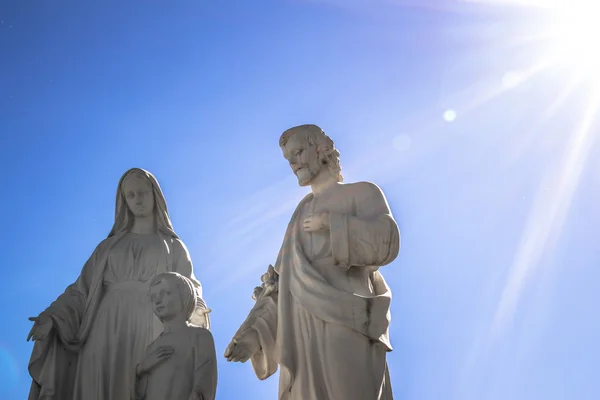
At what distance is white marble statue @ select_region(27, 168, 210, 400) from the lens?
32.4 ft

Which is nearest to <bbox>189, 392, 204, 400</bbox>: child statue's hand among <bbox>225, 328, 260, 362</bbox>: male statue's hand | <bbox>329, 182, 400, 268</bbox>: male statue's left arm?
<bbox>225, 328, 260, 362</bbox>: male statue's hand

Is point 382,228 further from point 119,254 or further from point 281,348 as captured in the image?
point 119,254

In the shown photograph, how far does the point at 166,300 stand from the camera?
28.6 feet

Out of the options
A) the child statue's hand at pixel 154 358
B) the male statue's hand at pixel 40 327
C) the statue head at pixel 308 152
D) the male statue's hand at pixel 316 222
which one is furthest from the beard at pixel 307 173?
the male statue's hand at pixel 40 327

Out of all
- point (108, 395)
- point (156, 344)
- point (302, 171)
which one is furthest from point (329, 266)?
point (108, 395)

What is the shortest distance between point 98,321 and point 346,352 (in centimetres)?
341

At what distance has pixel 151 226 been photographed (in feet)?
36.8

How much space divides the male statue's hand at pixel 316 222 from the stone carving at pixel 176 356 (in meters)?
1.34

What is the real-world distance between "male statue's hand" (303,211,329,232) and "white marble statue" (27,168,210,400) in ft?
6.47

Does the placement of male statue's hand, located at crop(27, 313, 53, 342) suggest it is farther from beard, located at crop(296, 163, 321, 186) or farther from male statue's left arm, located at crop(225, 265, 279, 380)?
beard, located at crop(296, 163, 321, 186)

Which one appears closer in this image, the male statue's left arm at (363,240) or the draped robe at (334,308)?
the draped robe at (334,308)

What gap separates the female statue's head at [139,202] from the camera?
1116 centimetres

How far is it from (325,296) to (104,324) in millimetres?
3077

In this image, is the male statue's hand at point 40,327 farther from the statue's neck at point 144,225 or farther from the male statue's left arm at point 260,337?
the male statue's left arm at point 260,337
